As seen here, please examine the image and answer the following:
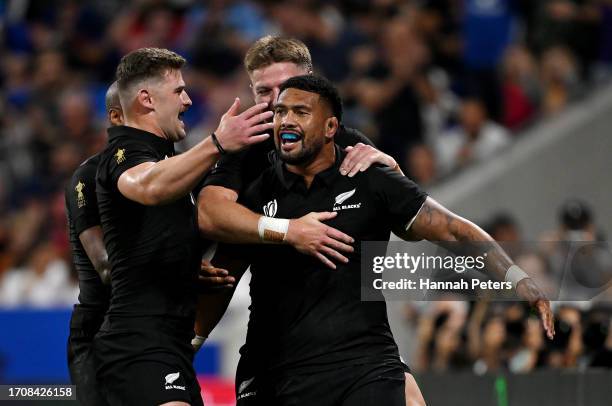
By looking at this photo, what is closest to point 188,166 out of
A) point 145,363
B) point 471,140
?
point 145,363

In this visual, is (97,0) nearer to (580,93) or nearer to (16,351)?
(16,351)

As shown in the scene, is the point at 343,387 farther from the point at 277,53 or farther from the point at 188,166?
the point at 277,53

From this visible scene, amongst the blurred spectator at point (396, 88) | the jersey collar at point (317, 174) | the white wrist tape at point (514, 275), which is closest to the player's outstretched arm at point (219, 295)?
the jersey collar at point (317, 174)

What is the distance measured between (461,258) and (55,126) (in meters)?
8.61

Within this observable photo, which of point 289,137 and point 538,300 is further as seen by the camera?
point 289,137

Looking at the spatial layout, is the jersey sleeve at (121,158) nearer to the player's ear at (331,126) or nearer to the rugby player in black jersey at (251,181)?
the rugby player in black jersey at (251,181)

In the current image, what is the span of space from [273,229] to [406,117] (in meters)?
6.22

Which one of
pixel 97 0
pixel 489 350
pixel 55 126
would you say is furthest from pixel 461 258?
pixel 97 0

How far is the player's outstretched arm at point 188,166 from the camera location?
498 cm

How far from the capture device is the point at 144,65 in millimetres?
5516

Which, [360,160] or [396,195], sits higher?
[360,160]

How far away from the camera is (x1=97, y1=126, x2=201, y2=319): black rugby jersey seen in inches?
209

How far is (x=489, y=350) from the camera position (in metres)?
7.94

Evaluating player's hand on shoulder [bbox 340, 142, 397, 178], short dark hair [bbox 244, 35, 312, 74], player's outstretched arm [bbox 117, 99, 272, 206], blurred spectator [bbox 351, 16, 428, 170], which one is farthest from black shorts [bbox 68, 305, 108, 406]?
blurred spectator [bbox 351, 16, 428, 170]
